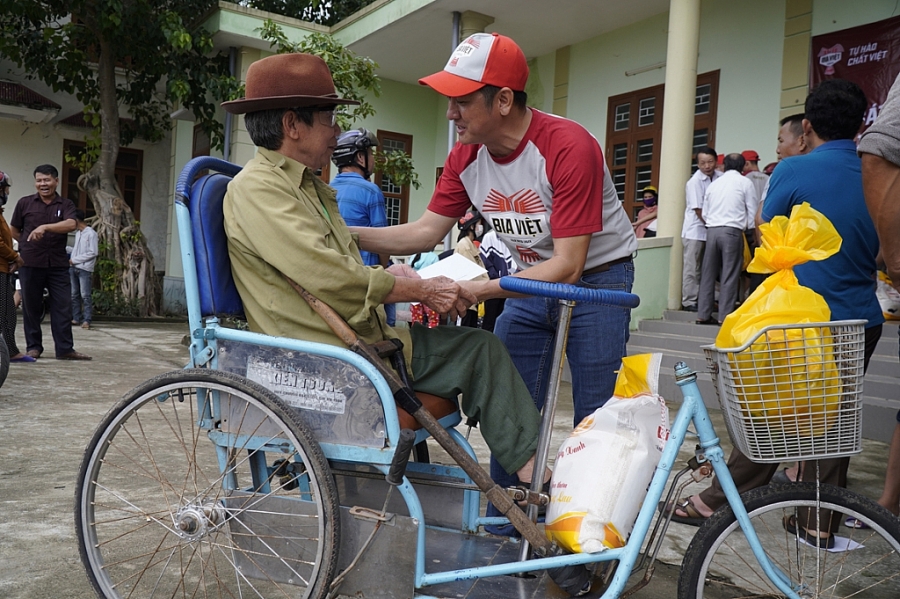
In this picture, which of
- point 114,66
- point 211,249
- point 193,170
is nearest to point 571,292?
point 211,249

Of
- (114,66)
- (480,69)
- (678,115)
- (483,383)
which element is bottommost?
(483,383)

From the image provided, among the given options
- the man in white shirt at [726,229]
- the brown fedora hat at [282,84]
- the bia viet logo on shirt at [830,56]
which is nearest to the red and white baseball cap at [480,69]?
the brown fedora hat at [282,84]

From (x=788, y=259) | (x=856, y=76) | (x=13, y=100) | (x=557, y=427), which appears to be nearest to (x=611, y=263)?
(x=788, y=259)

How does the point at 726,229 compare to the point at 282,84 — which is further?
the point at 726,229

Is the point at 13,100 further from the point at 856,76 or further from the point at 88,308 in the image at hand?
the point at 856,76

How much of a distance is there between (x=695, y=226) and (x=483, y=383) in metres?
5.99

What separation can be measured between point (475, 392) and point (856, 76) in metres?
7.45

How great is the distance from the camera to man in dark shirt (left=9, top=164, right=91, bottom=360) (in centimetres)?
708

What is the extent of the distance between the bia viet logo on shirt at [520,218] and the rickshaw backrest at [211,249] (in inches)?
33.7

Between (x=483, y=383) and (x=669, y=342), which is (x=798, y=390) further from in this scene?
(x=669, y=342)

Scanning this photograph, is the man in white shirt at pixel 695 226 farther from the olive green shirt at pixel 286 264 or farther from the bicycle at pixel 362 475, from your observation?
the olive green shirt at pixel 286 264

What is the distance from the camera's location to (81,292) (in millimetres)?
11391

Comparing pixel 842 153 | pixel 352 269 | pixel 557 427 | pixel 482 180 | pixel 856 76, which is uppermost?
pixel 856 76

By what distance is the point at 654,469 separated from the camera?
6.47ft
